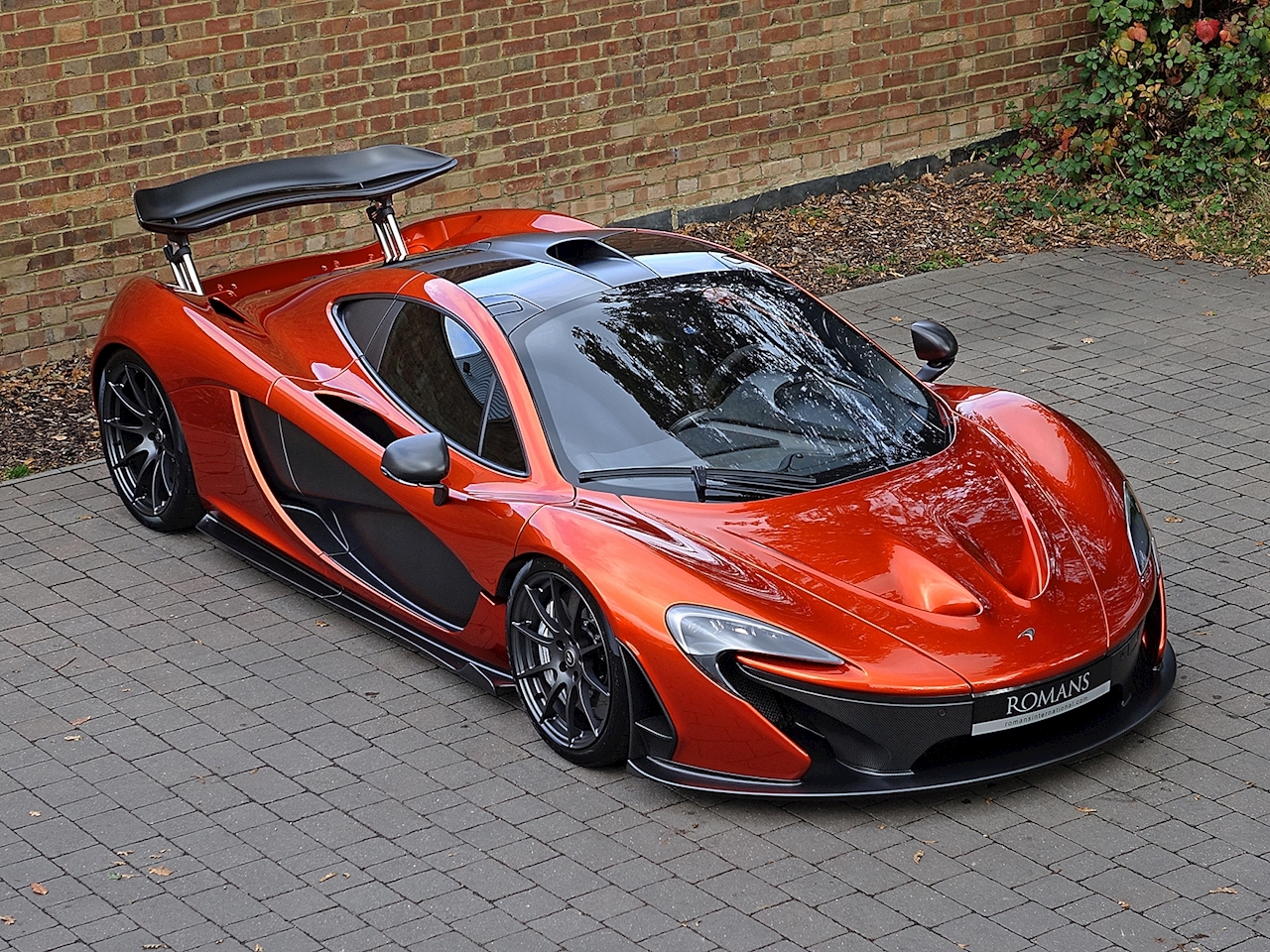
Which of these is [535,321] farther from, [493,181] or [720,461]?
[493,181]

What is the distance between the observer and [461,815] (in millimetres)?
5566

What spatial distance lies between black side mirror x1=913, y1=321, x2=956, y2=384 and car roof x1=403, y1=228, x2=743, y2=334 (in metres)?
0.79

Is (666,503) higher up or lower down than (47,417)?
higher up

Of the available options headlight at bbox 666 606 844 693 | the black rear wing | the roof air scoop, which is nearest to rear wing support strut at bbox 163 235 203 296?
the black rear wing

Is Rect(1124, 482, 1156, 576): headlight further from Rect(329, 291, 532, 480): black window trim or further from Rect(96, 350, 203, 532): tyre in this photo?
Rect(96, 350, 203, 532): tyre

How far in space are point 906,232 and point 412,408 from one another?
20.8 feet

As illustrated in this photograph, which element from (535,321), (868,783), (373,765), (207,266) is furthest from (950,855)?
(207,266)

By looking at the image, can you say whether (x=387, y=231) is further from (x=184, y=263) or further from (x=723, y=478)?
(x=723, y=478)

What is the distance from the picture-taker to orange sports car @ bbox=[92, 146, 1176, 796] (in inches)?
208

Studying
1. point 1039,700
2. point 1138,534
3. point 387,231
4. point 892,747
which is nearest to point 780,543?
point 892,747

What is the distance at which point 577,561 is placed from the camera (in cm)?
558

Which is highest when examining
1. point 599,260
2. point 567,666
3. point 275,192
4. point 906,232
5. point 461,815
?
point 275,192

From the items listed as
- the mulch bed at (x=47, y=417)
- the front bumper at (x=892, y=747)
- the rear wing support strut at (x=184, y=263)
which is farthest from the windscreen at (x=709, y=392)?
the mulch bed at (x=47, y=417)

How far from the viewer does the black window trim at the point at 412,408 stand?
19.8 ft
